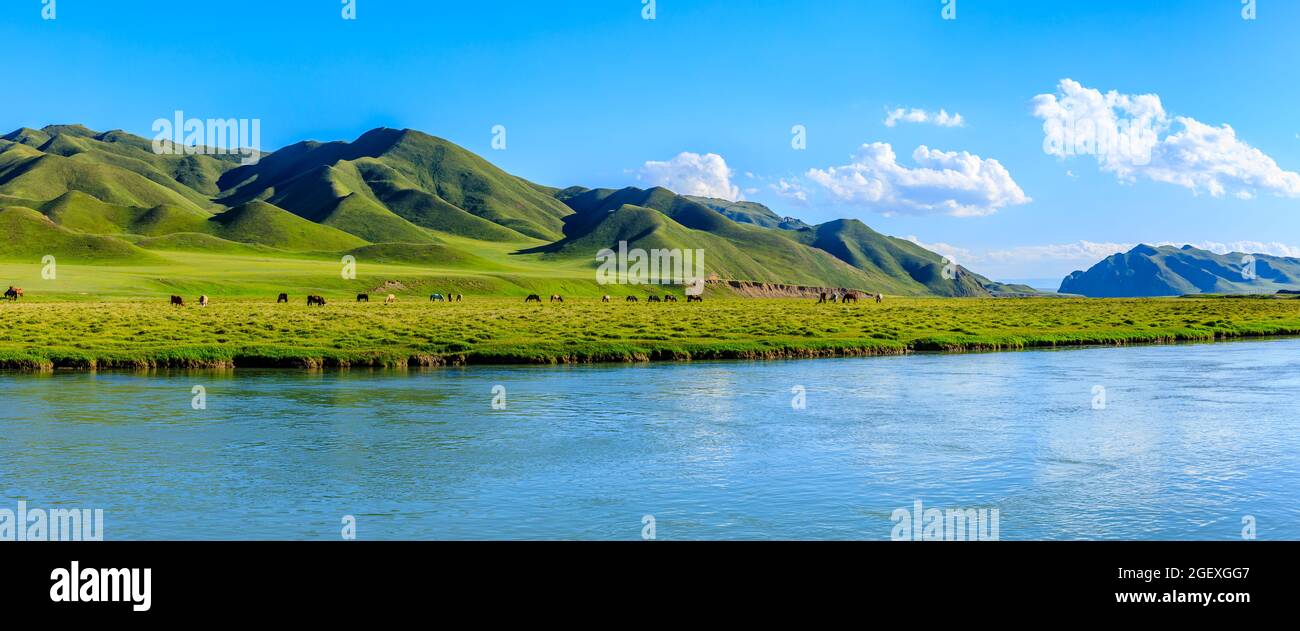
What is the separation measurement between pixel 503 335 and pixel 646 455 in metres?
36.7

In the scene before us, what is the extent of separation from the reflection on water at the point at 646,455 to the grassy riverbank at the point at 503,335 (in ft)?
20.7

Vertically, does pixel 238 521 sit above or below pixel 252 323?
below

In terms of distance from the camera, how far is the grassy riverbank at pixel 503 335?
5122 centimetres

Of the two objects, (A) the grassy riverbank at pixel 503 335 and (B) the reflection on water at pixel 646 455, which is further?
(A) the grassy riverbank at pixel 503 335

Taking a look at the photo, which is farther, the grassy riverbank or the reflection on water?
the grassy riverbank

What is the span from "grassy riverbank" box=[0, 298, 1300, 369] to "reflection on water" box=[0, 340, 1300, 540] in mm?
6313

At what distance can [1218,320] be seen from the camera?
88062mm

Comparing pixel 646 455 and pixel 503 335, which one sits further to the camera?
pixel 503 335

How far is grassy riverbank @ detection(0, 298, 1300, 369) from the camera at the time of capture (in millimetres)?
51219

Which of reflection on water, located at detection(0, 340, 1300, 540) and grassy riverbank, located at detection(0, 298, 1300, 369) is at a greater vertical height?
grassy riverbank, located at detection(0, 298, 1300, 369)

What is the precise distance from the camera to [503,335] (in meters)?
62.2
